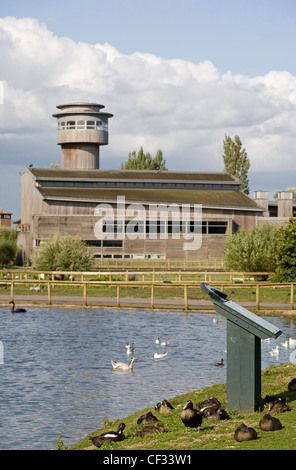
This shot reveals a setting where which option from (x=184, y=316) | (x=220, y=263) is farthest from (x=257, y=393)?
(x=220, y=263)

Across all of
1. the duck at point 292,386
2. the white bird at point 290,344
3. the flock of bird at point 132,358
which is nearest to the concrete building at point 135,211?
the flock of bird at point 132,358

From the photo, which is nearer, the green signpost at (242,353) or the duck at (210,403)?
the green signpost at (242,353)

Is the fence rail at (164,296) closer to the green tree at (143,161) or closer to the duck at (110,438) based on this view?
the duck at (110,438)

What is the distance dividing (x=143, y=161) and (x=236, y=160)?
14.0 meters

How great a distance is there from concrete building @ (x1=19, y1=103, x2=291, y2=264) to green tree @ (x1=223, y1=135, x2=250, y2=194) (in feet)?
88.6

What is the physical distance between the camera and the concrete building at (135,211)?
7562cm

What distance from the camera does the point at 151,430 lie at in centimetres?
1433

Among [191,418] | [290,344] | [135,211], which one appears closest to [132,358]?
[290,344]

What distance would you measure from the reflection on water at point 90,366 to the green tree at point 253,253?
19.1 metres

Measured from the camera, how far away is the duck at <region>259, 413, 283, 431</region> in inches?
537

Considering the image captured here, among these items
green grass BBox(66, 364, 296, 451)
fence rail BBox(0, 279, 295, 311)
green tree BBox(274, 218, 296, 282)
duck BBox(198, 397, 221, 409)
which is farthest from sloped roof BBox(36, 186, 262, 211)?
duck BBox(198, 397, 221, 409)

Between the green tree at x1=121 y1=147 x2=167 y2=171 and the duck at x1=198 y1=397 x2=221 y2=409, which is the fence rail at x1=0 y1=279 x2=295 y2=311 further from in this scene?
the green tree at x1=121 y1=147 x2=167 y2=171

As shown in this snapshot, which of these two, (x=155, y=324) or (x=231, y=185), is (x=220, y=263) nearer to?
(x=231, y=185)

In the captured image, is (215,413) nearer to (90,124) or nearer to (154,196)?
(154,196)
